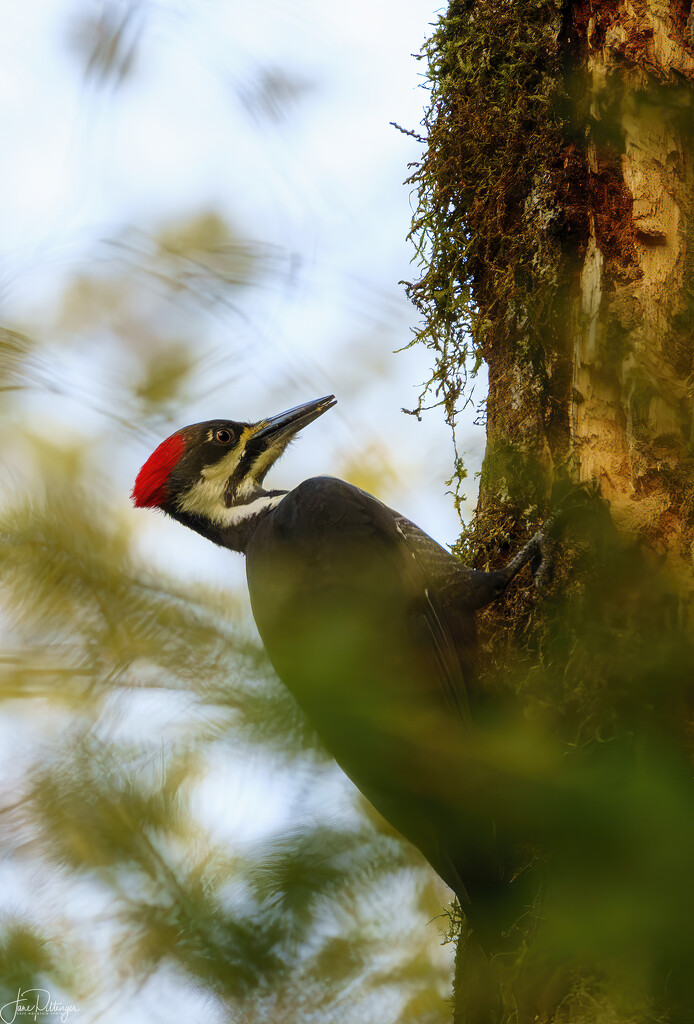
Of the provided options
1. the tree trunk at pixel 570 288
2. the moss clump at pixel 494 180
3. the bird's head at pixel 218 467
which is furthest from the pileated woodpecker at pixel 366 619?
the moss clump at pixel 494 180

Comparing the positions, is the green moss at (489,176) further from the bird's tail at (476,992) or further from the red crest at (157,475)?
the bird's tail at (476,992)

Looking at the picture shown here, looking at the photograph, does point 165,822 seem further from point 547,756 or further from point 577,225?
point 577,225

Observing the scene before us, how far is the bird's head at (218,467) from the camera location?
3.46 metres

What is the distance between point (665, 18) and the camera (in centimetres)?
217

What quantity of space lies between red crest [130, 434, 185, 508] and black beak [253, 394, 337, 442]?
→ 332 mm

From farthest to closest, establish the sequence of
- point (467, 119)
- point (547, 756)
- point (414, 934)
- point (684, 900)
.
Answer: point (467, 119) → point (414, 934) → point (547, 756) → point (684, 900)

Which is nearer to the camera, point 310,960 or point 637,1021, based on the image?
point 310,960

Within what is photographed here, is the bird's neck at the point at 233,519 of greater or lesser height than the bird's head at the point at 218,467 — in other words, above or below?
below

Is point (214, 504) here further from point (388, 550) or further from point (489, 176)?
point (489, 176)

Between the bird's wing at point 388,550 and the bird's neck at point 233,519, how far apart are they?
60 centimetres

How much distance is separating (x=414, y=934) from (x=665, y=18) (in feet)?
7.09

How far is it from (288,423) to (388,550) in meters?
1.03

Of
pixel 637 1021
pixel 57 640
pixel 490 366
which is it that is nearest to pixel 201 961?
pixel 57 640

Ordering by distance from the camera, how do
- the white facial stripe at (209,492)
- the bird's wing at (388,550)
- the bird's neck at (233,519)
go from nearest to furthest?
1. the bird's wing at (388,550)
2. the bird's neck at (233,519)
3. the white facial stripe at (209,492)
